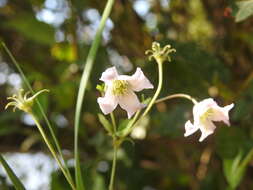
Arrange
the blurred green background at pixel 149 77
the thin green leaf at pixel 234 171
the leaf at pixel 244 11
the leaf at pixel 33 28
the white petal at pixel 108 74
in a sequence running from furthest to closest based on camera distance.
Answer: the leaf at pixel 33 28 → the blurred green background at pixel 149 77 → the thin green leaf at pixel 234 171 → the leaf at pixel 244 11 → the white petal at pixel 108 74

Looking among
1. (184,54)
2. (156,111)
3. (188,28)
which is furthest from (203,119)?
(188,28)

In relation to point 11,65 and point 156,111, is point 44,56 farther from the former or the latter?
point 156,111

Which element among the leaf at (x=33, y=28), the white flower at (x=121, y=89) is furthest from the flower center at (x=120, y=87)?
the leaf at (x=33, y=28)

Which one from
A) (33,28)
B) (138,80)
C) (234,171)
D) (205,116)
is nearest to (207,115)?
(205,116)

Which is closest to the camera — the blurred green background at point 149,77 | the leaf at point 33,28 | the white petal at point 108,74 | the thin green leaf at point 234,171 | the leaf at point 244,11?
the white petal at point 108,74

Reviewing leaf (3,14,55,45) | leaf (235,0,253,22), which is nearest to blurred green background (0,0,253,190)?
leaf (3,14,55,45)

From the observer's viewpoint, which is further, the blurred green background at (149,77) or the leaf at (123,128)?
the blurred green background at (149,77)

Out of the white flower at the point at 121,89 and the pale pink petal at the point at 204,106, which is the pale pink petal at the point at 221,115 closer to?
the pale pink petal at the point at 204,106

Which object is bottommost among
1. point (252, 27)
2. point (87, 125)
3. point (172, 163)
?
point (172, 163)
